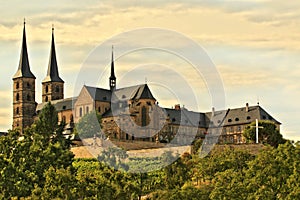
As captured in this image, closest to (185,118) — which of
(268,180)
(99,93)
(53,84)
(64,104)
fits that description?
(99,93)

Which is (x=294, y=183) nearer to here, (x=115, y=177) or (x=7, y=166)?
(x=115, y=177)

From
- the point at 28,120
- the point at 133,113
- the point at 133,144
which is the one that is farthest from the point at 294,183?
the point at 28,120

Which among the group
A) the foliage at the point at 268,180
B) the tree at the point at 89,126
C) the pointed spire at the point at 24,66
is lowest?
the foliage at the point at 268,180

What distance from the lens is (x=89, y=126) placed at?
12456cm

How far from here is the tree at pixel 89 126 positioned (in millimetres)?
119312

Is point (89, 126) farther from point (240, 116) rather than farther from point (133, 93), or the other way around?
point (240, 116)

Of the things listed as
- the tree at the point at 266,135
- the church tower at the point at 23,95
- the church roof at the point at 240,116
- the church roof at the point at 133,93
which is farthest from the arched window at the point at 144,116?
the church tower at the point at 23,95

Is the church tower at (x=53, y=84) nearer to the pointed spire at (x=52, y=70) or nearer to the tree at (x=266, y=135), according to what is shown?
the pointed spire at (x=52, y=70)

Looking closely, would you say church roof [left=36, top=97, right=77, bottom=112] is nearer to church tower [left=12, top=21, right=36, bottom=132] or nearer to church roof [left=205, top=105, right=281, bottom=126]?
church tower [left=12, top=21, right=36, bottom=132]

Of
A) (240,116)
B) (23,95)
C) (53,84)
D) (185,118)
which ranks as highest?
(53,84)

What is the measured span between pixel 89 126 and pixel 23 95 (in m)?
53.7

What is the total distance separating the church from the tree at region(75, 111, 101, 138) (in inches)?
61.0

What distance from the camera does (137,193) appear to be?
69750 mm

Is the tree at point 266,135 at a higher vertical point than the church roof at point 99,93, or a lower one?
lower
